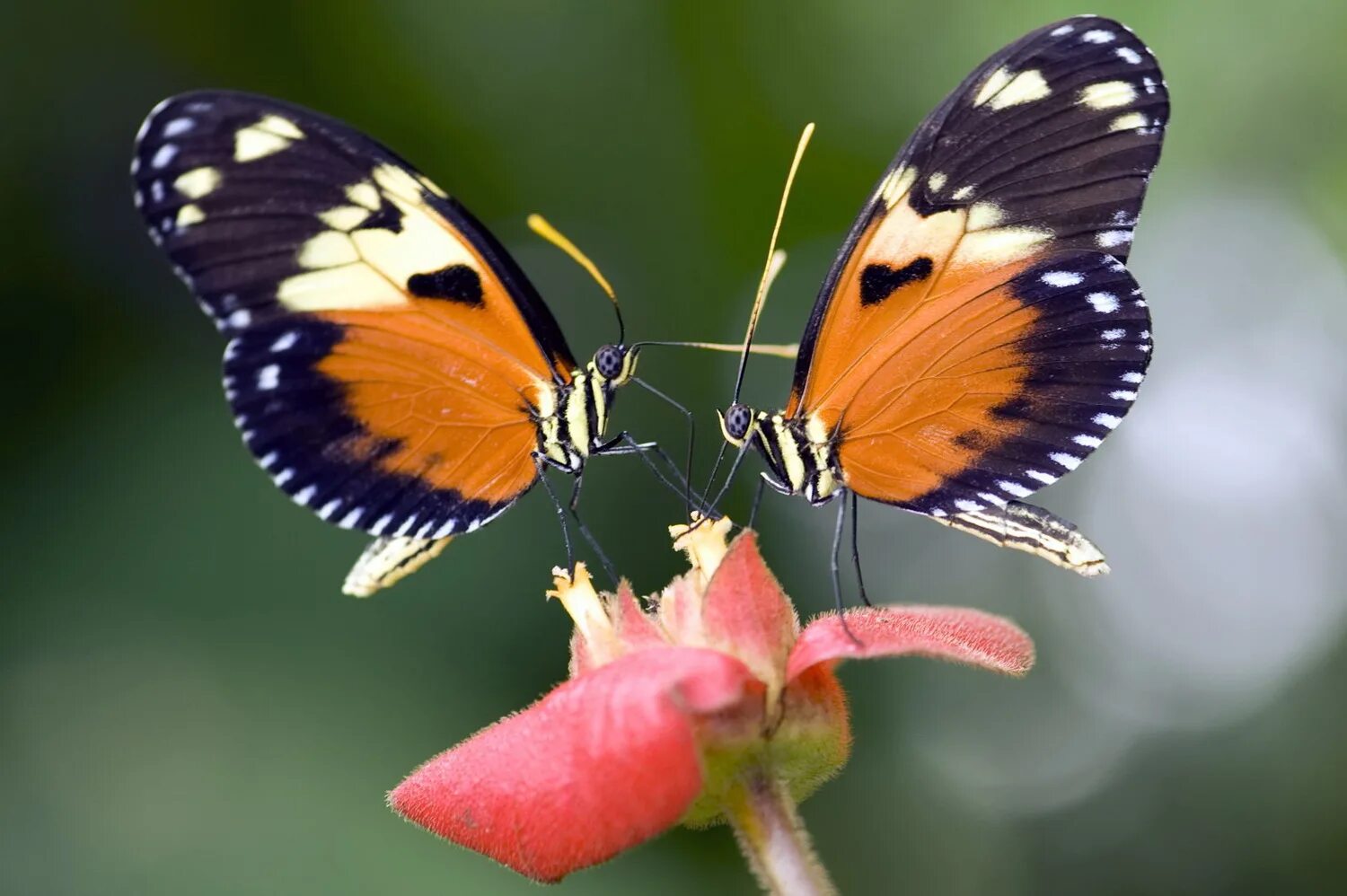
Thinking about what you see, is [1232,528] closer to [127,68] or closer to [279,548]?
[279,548]

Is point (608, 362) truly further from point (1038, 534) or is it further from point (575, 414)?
point (1038, 534)

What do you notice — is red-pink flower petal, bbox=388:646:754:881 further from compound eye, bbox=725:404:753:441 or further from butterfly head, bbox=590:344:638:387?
butterfly head, bbox=590:344:638:387

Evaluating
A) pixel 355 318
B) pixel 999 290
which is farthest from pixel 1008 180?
pixel 355 318

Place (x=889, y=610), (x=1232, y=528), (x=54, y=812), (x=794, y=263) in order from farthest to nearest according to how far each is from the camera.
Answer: (x=1232, y=528), (x=794, y=263), (x=54, y=812), (x=889, y=610)

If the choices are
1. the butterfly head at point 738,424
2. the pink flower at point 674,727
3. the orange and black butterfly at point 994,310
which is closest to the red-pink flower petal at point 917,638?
the pink flower at point 674,727

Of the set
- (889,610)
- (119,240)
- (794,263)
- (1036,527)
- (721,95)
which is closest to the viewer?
(889,610)

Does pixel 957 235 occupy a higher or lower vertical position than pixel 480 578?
higher

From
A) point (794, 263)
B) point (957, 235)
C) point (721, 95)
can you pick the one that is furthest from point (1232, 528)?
point (957, 235)

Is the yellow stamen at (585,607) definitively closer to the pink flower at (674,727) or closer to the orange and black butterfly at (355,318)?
the pink flower at (674,727)
